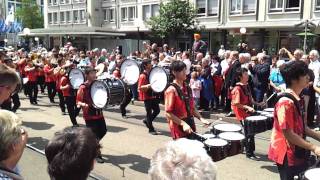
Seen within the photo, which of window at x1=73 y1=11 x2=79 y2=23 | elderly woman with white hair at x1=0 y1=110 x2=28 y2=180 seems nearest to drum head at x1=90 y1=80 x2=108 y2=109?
elderly woman with white hair at x1=0 y1=110 x2=28 y2=180

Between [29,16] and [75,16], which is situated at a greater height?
[29,16]

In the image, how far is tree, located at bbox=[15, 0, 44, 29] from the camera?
65500 millimetres

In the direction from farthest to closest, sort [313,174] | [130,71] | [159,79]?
[130,71] → [159,79] → [313,174]

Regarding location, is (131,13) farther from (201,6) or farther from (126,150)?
(126,150)

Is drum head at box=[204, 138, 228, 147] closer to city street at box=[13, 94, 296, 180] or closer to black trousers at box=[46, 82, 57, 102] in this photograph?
city street at box=[13, 94, 296, 180]

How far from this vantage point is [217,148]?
542cm

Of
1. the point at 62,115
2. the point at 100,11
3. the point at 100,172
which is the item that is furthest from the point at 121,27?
the point at 100,172

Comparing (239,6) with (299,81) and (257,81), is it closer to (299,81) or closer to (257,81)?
(257,81)

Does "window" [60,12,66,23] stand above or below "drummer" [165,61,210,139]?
above

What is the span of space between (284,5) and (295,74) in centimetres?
2773

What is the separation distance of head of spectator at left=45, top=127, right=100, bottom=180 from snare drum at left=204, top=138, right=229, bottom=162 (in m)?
2.86

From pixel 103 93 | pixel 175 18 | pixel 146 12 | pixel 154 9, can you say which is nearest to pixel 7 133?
pixel 103 93

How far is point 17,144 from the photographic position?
281 centimetres

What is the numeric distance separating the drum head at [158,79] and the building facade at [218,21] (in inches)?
765
